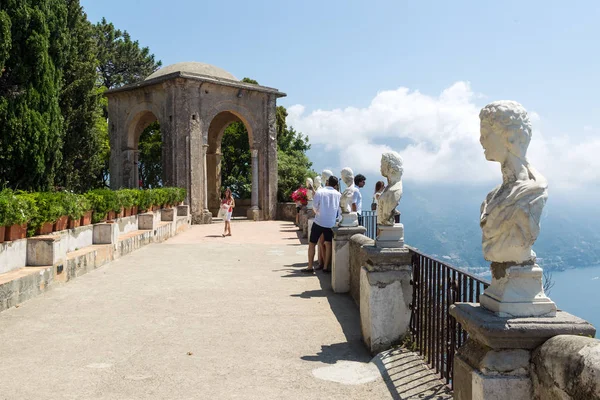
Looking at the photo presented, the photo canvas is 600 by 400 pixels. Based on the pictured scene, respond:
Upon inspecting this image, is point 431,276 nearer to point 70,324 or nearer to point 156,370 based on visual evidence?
point 156,370

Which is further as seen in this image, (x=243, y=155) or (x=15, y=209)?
(x=243, y=155)

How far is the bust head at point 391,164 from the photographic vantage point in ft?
18.8

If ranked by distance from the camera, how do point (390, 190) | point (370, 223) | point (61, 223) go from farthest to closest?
1. point (370, 223)
2. point (61, 223)
3. point (390, 190)

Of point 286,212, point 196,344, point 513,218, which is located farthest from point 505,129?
point 286,212

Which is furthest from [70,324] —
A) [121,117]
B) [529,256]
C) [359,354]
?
[121,117]

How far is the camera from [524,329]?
2.66 metres

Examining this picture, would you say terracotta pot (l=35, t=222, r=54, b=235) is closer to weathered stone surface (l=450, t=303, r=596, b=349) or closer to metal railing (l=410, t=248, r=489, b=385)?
metal railing (l=410, t=248, r=489, b=385)

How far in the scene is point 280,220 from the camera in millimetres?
24062

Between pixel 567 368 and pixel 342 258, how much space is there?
5.90m

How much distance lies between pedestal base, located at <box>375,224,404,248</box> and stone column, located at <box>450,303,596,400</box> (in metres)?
2.61

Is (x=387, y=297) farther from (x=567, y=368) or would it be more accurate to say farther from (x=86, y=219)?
(x=86, y=219)

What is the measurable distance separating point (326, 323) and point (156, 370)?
7.73 ft

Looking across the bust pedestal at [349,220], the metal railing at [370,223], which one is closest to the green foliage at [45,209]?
the bust pedestal at [349,220]

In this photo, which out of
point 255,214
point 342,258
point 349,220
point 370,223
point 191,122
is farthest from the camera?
point 255,214
